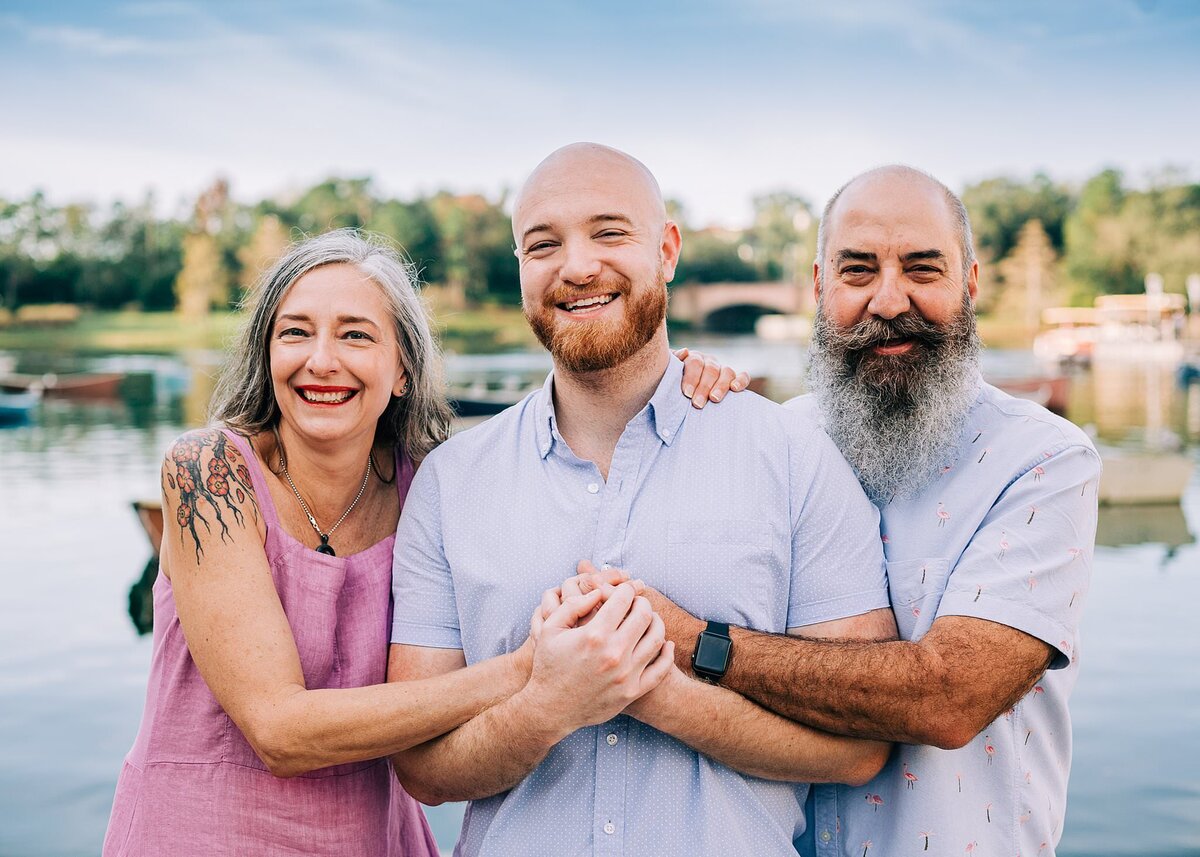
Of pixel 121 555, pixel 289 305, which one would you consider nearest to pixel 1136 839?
pixel 289 305

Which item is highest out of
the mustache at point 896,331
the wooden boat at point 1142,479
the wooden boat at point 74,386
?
the mustache at point 896,331

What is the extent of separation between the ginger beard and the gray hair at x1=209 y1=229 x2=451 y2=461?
1.45ft

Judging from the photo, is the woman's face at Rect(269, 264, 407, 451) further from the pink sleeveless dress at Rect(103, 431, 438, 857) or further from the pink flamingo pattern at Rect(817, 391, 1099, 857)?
the pink flamingo pattern at Rect(817, 391, 1099, 857)

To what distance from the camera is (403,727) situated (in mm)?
2006

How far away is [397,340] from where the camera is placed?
8.20ft

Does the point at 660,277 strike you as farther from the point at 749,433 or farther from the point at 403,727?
the point at 403,727

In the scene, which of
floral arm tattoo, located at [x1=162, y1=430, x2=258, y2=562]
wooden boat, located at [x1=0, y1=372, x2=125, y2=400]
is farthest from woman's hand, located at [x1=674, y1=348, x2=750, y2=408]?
wooden boat, located at [x1=0, y1=372, x2=125, y2=400]

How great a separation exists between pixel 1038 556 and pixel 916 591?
25 cm

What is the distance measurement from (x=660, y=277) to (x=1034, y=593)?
3.34 ft

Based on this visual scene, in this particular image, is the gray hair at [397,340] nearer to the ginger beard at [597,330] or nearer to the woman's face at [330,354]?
the woman's face at [330,354]

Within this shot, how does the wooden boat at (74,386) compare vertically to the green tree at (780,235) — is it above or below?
below

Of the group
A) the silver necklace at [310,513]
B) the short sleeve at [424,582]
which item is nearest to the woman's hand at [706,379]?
the short sleeve at [424,582]

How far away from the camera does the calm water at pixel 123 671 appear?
6.17 meters

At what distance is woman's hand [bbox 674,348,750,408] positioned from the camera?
225cm
